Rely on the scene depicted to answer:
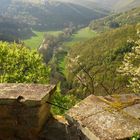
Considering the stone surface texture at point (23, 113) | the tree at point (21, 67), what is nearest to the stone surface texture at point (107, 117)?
the stone surface texture at point (23, 113)

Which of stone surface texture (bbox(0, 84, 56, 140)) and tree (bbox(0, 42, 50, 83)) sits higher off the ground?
stone surface texture (bbox(0, 84, 56, 140))

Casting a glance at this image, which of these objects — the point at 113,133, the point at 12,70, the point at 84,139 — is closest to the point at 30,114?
the point at 84,139

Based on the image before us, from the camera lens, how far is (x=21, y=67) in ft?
140

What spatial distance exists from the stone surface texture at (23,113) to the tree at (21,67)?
32.4 metres

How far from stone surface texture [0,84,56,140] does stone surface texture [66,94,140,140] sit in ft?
2.81

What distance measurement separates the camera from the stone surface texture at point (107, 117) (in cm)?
570

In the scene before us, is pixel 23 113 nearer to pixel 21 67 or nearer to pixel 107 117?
pixel 107 117

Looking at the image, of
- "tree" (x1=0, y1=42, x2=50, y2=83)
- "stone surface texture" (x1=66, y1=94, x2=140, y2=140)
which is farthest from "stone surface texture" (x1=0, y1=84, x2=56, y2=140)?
"tree" (x1=0, y1=42, x2=50, y2=83)

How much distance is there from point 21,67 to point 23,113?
36.1 meters

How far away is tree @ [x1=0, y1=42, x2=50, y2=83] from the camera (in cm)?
4088

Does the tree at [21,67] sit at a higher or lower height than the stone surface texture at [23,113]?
lower

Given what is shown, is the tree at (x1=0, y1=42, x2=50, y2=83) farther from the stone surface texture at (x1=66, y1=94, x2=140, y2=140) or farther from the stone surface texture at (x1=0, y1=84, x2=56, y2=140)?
the stone surface texture at (x1=66, y1=94, x2=140, y2=140)

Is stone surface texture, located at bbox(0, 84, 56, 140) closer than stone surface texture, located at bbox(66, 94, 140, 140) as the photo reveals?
No

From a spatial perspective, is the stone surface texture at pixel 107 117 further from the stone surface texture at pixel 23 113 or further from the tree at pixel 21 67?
the tree at pixel 21 67
